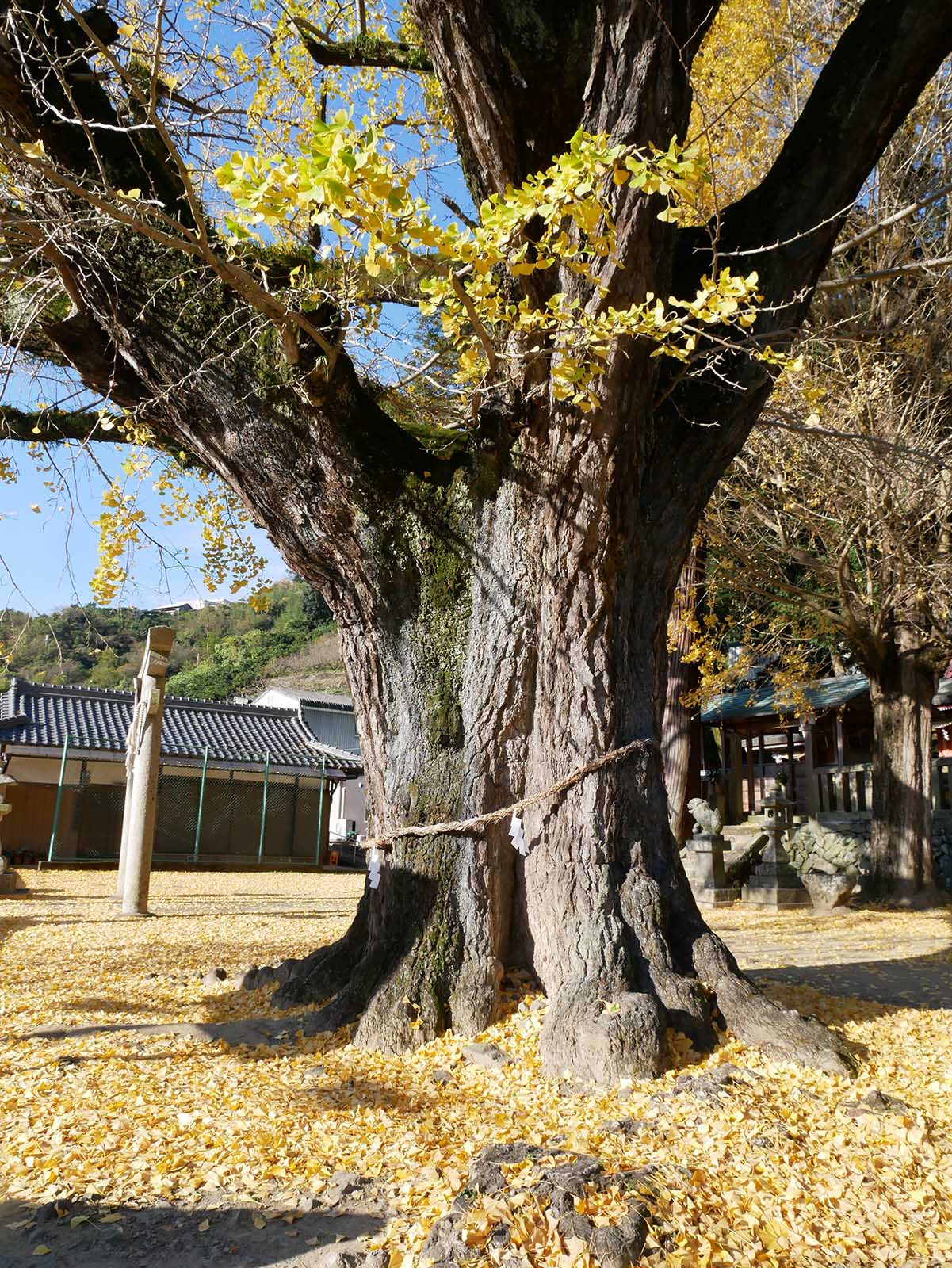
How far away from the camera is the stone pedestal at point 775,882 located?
40.2ft

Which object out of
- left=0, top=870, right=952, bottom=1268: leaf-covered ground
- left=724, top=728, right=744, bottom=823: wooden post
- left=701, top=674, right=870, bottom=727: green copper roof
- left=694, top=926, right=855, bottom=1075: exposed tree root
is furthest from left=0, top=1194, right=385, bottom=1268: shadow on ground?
left=724, top=728, right=744, bottom=823: wooden post

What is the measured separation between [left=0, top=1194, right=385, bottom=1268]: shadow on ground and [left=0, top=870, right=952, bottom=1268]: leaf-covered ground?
0.02m

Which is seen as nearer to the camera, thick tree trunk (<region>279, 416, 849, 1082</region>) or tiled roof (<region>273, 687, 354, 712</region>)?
thick tree trunk (<region>279, 416, 849, 1082</region>)

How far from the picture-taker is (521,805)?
164 inches

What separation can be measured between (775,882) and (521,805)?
9.52 metres

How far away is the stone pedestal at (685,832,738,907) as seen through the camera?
1291 centimetres

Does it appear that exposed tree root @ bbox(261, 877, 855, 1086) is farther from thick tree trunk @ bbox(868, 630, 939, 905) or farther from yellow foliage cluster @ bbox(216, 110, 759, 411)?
thick tree trunk @ bbox(868, 630, 939, 905)

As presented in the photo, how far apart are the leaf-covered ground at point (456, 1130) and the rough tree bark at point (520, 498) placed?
11.3 inches

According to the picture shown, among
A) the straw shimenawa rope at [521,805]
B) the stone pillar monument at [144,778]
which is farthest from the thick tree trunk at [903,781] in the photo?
the stone pillar monument at [144,778]

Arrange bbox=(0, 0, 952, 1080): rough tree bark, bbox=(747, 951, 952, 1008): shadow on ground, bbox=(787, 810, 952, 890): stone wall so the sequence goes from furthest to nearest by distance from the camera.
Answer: bbox=(787, 810, 952, 890): stone wall, bbox=(747, 951, 952, 1008): shadow on ground, bbox=(0, 0, 952, 1080): rough tree bark

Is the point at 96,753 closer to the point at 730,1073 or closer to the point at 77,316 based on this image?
the point at 77,316

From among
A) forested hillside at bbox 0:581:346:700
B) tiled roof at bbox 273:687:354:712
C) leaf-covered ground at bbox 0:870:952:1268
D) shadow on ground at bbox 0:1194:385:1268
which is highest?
forested hillside at bbox 0:581:346:700

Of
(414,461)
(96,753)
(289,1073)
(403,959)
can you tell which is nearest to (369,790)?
(403,959)

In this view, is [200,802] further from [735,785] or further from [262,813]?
[735,785]
